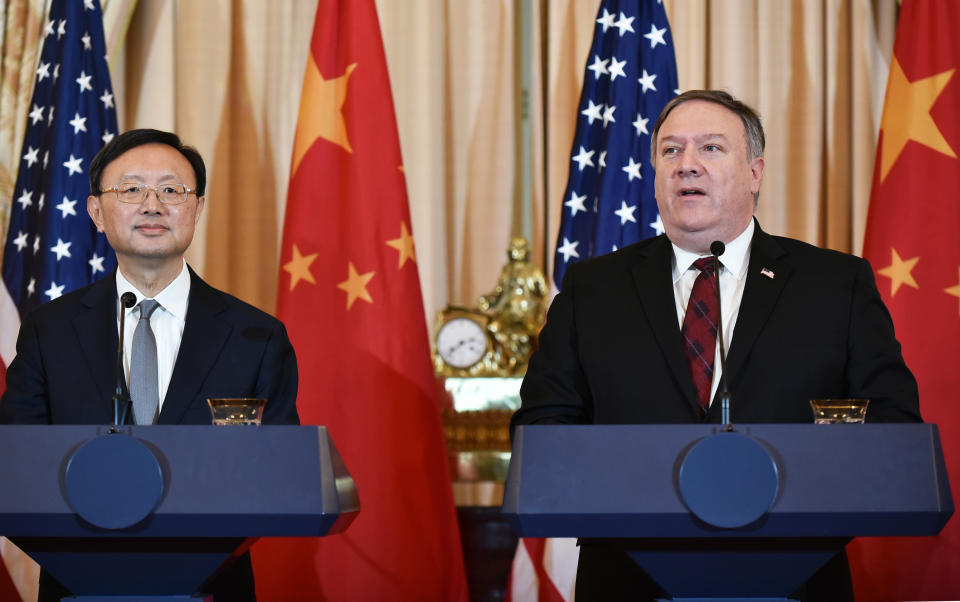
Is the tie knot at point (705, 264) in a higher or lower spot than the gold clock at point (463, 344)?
lower

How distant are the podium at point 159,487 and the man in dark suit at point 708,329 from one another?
2.24ft

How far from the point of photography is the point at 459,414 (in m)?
4.58

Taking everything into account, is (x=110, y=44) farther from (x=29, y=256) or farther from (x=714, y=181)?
(x=714, y=181)

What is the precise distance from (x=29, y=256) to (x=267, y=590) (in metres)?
1.60

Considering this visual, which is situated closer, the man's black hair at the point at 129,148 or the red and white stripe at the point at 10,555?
the man's black hair at the point at 129,148

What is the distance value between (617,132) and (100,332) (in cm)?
244

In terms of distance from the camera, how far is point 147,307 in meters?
2.30

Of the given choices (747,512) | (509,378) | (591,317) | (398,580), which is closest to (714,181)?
(591,317)


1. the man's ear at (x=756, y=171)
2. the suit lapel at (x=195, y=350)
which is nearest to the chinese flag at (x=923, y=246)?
the man's ear at (x=756, y=171)

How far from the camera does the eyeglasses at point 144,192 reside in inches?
93.0

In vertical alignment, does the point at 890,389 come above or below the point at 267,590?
above

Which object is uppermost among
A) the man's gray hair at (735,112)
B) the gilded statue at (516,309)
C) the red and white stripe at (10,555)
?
the gilded statue at (516,309)

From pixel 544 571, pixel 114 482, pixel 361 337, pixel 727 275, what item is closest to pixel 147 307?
pixel 114 482

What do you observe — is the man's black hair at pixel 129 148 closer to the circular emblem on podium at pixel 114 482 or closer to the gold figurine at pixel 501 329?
the circular emblem on podium at pixel 114 482
